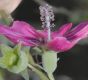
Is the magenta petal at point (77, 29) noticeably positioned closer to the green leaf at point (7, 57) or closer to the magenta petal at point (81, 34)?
the magenta petal at point (81, 34)

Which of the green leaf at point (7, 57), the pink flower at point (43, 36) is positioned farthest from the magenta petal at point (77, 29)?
the green leaf at point (7, 57)

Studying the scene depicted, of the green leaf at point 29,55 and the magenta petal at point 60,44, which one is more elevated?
the magenta petal at point 60,44

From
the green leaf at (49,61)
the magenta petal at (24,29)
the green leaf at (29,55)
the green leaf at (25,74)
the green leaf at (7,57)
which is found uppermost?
the magenta petal at (24,29)

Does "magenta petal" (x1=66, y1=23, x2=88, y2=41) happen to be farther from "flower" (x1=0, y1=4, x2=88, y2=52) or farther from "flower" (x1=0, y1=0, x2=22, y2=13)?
"flower" (x1=0, y1=0, x2=22, y2=13)

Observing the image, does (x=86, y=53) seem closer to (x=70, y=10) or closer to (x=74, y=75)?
(x=74, y=75)

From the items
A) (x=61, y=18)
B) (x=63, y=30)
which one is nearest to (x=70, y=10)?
(x=61, y=18)
